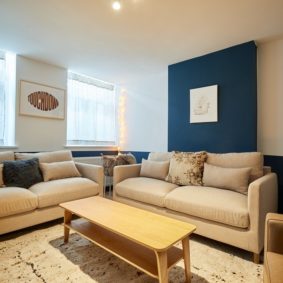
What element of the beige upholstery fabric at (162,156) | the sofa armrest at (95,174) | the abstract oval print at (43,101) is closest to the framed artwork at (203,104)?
the beige upholstery fabric at (162,156)

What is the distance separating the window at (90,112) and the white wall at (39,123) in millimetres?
253

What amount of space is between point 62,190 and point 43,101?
1716 millimetres

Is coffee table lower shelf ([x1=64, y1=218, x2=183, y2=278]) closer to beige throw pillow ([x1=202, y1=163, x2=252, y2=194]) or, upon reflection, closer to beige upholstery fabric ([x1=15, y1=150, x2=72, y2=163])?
beige throw pillow ([x1=202, y1=163, x2=252, y2=194])

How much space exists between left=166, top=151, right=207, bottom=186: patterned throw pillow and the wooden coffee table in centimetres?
96

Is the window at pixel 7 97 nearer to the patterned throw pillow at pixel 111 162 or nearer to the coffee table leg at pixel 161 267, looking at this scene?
the patterned throw pillow at pixel 111 162

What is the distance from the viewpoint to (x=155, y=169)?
2865 millimetres

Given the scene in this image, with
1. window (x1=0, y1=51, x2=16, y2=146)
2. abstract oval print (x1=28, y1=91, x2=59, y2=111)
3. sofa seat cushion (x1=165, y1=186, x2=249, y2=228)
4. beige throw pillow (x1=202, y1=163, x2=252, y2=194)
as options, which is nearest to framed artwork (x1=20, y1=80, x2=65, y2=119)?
abstract oval print (x1=28, y1=91, x2=59, y2=111)

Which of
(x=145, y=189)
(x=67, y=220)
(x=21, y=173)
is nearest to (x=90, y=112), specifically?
(x=21, y=173)

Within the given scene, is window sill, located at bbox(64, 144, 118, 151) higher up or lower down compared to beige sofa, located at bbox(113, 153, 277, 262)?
higher up

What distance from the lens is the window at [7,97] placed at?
10.0ft

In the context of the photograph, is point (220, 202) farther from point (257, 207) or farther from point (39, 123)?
point (39, 123)

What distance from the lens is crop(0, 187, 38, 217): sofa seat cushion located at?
6.45ft

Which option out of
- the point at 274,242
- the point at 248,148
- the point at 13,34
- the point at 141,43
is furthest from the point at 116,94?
the point at 274,242

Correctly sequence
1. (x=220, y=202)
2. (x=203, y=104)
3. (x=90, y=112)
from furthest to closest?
1. (x=90, y=112)
2. (x=203, y=104)
3. (x=220, y=202)
